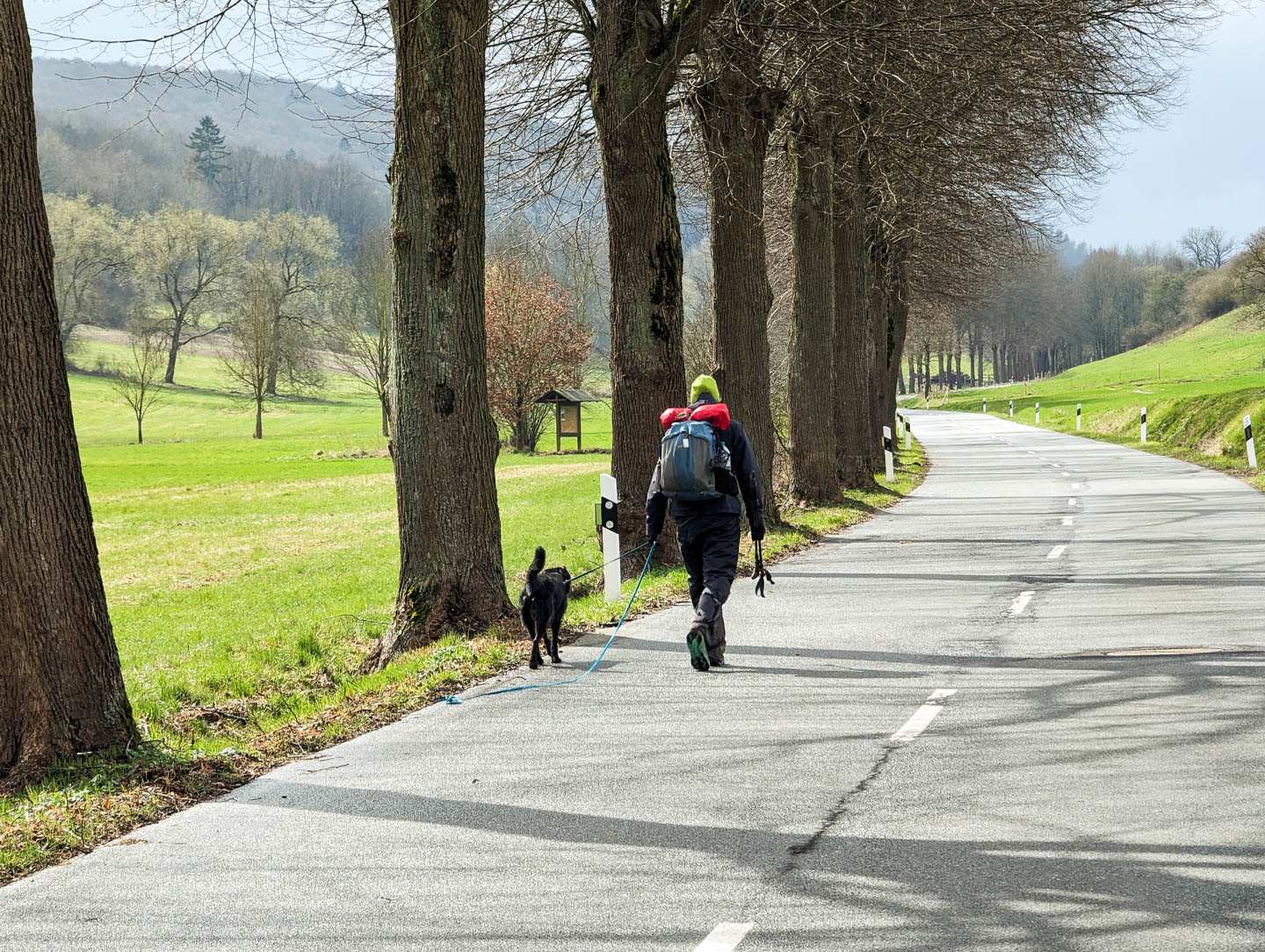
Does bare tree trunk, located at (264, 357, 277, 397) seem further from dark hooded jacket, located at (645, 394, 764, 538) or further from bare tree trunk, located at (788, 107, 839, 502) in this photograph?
dark hooded jacket, located at (645, 394, 764, 538)

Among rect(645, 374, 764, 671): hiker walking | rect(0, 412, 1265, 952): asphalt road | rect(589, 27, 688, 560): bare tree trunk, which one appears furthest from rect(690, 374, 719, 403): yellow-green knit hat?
rect(589, 27, 688, 560): bare tree trunk

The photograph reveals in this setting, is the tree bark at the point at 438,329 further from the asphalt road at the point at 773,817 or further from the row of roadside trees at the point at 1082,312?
the row of roadside trees at the point at 1082,312

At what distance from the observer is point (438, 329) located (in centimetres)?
1081

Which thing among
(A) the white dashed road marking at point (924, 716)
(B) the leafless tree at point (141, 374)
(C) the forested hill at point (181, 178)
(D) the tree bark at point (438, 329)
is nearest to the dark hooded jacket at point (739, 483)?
(A) the white dashed road marking at point (924, 716)

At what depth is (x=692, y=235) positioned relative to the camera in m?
29.4

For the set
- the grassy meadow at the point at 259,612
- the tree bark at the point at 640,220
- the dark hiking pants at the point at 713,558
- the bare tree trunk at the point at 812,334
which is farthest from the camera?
the bare tree trunk at the point at 812,334

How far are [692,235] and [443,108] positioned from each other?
1909 cm

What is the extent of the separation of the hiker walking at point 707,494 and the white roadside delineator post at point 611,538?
3.83 metres

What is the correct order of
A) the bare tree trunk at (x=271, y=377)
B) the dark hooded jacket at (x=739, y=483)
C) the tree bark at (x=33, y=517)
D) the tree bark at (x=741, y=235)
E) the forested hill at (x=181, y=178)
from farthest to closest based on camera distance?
1. the forested hill at (x=181, y=178)
2. the bare tree trunk at (x=271, y=377)
3. the tree bark at (x=741, y=235)
4. the dark hooded jacket at (x=739, y=483)
5. the tree bark at (x=33, y=517)

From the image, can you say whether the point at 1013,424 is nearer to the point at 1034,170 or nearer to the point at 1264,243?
the point at 1264,243

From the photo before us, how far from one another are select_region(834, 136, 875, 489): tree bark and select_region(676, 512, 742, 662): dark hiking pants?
58.7 feet

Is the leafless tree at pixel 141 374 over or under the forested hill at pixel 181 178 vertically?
under

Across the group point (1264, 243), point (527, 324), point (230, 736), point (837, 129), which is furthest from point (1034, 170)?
point (1264, 243)

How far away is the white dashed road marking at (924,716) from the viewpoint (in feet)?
22.4
